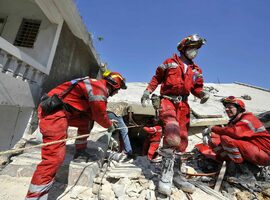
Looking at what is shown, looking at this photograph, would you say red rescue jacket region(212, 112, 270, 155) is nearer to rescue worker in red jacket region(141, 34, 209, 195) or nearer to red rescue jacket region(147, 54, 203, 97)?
rescue worker in red jacket region(141, 34, 209, 195)

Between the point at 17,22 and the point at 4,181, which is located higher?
the point at 17,22

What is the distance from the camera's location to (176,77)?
3.04m

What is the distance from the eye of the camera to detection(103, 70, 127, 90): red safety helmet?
288 centimetres

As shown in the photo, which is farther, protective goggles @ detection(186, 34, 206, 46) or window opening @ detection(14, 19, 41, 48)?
window opening @ detection(14, 19, 41, 48)

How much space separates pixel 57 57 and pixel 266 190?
5.59 meters

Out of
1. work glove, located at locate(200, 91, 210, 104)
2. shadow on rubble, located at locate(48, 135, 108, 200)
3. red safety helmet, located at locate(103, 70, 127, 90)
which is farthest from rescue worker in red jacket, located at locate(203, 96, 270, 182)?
shadow on rubble, located at locate(48, 135, 108, 200)

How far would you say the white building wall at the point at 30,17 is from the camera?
17.7 ft

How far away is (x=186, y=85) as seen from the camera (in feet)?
9.95

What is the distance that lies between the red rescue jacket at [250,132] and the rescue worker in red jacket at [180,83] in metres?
0.65

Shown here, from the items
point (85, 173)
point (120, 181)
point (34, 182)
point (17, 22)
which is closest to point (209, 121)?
point (120, 181)

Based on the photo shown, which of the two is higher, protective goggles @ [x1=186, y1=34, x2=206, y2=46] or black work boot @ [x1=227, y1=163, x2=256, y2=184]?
protective goggles @ [x1=186, y1=34, x2=206, y2=46]

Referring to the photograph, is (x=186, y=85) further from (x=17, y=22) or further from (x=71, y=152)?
(x=17, y=22)

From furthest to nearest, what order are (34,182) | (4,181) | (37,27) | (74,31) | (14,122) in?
(74,31) → (37,27) → (14,122) → (4,181) → (34,182)

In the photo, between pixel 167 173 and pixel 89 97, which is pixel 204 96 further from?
pixel 89 97
